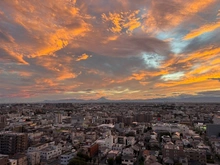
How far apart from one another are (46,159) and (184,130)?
53.7 feet

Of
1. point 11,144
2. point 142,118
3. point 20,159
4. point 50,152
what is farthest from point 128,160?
point 142,118

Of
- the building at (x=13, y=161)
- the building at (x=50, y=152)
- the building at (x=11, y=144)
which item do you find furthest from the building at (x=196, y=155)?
the building at (x=11, y=144)

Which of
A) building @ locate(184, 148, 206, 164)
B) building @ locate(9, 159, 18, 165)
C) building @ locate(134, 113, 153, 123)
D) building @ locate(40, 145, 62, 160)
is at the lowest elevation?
building @ locate(184, 148, 206, 164)

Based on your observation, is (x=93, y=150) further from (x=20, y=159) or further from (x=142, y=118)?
(x=142, y=118)

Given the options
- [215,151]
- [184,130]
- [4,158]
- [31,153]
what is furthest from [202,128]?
[4,158]

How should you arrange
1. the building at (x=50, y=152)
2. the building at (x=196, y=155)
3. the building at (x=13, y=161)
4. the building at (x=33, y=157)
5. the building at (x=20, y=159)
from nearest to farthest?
the building at (x=13, y=161)
the building at (x=20, y=159)
the building at (x=33, y=157)
the building at (x=196, y=155)
the building at (x=50, y=152)

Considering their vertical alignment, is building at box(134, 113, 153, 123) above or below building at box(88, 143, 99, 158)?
above

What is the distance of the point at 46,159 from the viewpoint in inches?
529

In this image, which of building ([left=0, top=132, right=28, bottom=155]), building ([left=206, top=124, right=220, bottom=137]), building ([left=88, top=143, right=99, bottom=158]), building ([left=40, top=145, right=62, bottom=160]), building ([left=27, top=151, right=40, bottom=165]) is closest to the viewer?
building ([left=27, top=151, right=40, bottom=165])

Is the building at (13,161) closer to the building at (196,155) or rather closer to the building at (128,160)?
the building at (128,160)

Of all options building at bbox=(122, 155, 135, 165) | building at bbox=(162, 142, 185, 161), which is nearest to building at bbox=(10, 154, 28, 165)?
building at bbox=(122, 155, 135, 165)

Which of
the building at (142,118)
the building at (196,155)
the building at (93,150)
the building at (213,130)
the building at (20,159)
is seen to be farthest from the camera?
the building at (142,118)

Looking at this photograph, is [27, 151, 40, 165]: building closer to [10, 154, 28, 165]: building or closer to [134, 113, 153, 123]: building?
[10, 154, 28, 165]: building

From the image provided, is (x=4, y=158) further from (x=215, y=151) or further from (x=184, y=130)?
(x=184, y=130)
